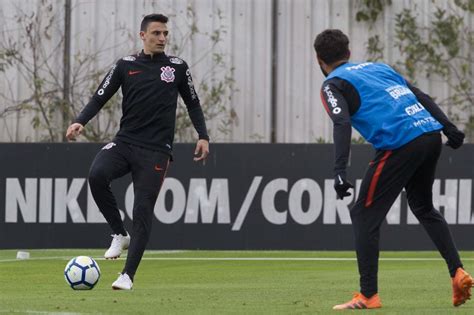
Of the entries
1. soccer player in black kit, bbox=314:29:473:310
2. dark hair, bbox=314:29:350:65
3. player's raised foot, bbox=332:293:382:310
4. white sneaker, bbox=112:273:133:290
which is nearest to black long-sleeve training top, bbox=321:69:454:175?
soccer player in black kit, bbox=314:29:473:310

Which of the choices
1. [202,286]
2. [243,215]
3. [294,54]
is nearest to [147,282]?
[202,286]

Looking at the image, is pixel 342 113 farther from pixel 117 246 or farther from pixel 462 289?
pixel 117 246

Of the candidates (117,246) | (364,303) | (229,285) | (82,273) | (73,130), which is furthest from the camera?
(229,285)

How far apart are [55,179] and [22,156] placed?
0.56 metres

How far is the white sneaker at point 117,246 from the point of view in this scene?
10508mm

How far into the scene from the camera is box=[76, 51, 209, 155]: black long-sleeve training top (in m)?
10.3

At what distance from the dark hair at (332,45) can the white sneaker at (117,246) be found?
9.88ft

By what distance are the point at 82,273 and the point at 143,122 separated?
1.30 metres

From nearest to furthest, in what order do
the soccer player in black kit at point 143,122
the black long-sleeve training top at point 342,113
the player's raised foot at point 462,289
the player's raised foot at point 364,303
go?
the black long-sleeve training top at point 342,113, the player's raised foot at point 364,303, the player's raised foot at point 462,289, the soccer player in black kit at point 143,122

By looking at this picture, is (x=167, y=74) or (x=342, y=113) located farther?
(x=167, y=74)

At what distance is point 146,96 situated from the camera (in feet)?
33.9

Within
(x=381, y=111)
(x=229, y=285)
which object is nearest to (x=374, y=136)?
(x=381, y=111)

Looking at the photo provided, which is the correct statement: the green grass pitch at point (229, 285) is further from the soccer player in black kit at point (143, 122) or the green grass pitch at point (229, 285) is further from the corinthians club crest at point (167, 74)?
the corinthians club crest at point (167, 74)

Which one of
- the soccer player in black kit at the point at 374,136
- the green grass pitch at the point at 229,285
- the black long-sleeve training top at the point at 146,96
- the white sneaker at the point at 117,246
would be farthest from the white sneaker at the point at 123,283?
the soccer player in black kit at the point at 374,136
